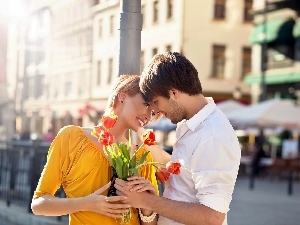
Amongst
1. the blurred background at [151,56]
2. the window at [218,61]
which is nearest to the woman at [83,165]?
the blurred background at [151,56]

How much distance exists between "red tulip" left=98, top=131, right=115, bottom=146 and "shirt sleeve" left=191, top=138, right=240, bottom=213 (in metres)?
0.43

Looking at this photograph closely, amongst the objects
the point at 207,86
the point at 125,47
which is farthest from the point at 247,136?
the point at 125,47

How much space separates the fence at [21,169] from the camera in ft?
36.6

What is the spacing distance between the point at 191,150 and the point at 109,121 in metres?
0.42

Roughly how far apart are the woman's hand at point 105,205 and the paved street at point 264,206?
814 cm

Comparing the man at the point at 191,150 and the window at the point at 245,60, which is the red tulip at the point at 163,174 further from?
the window at the point at 245,60

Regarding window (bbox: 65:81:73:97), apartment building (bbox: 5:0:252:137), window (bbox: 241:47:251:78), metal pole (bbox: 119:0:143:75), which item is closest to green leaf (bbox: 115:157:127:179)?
metal pole (bbox: 119:0:143:75)

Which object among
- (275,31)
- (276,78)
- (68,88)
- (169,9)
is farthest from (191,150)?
(68,88)

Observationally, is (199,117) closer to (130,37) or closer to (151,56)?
(130,37)

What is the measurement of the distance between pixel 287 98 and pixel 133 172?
29811mm

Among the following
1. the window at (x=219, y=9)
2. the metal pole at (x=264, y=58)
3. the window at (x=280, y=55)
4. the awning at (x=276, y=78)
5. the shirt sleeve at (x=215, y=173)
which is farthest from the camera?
the window at (x=219, y=9)

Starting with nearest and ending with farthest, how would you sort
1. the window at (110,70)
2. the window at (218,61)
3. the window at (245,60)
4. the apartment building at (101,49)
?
the apartment building at (101,49) < the window at (218,61) < the window at (245,60) < the window at (110,70)

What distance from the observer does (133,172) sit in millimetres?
3080

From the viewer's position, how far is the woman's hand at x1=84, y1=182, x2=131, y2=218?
3119mm
